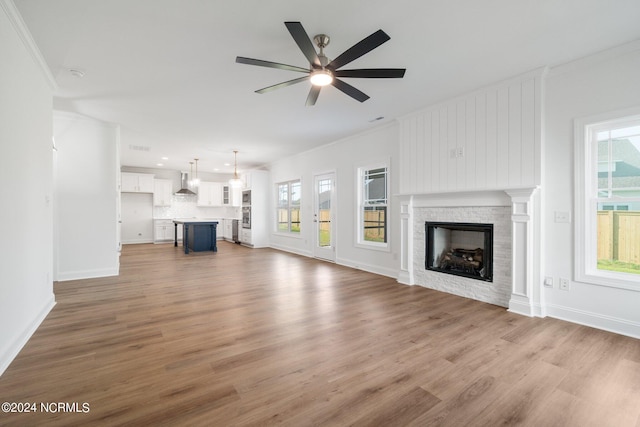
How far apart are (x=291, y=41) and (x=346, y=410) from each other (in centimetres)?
296

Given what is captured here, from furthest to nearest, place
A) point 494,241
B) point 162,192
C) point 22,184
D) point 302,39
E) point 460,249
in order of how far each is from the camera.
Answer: point 162,192 < point 460,249 < point 494,241 < point 22,184 < point 302,39

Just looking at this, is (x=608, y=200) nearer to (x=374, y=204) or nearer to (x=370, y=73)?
(x=370, y=73)

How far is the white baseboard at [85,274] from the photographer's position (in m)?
4.84

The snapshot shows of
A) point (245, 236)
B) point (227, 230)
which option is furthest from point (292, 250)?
point (227, 230)

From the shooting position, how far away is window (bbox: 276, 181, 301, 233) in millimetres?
8359

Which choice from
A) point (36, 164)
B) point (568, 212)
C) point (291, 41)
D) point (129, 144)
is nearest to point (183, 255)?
point (129, 144)

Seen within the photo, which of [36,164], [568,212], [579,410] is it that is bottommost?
[579,410]

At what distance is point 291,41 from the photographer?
2686 mm

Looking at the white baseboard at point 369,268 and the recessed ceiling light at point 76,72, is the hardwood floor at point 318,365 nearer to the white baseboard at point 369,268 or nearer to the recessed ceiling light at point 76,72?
the white baseboard at point 369,268

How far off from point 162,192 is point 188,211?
4.00ft

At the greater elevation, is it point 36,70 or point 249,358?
point 36,70

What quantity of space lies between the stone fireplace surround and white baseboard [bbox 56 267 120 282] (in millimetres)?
5163

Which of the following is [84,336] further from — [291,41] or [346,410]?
[291,41]

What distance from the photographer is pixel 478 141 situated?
3.82 metres
